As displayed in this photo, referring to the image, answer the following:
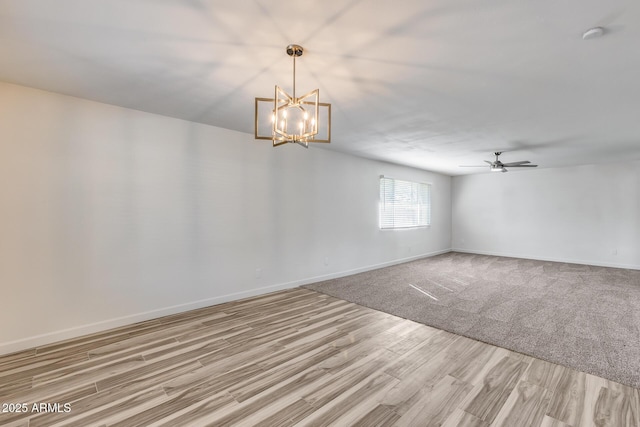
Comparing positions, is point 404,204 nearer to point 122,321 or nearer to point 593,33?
point 593,33

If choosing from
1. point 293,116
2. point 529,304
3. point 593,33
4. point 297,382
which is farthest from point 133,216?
point 529,304

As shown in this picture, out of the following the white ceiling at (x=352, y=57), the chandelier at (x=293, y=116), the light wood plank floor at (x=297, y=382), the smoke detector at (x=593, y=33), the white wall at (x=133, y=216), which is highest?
the white ceiling at (x=352, y=57)

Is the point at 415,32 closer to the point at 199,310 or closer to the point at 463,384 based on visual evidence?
the point at 463,384

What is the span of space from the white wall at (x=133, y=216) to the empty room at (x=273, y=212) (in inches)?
0.8

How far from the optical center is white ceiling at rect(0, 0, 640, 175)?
1.63 meters

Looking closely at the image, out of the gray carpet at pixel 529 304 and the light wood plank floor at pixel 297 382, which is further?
the gray carpet at pixel 529 304

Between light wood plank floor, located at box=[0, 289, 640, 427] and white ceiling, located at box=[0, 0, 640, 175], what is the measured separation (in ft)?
8.11

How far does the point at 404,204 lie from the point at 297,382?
18.7ft

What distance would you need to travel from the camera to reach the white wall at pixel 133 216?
2.63 m

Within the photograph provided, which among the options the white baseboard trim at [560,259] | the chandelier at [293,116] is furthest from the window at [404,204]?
the chandelier at [293,116]

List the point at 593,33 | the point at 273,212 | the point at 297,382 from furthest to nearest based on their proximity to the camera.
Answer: the point at 273,212 < the point at 297,382 < the point at 593,33

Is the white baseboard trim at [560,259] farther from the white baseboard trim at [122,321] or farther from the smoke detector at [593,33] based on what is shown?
the smoke detector at [593,33]

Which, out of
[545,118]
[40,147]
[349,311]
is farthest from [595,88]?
[40,147]

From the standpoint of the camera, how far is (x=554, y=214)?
705 centimetres
